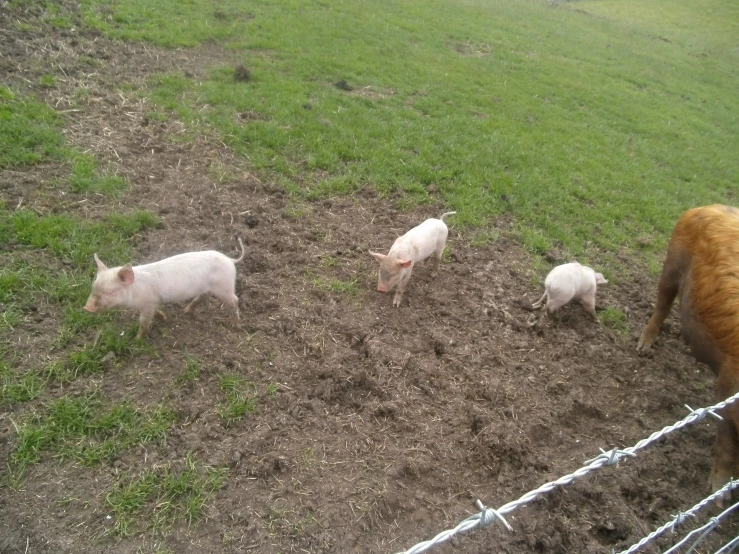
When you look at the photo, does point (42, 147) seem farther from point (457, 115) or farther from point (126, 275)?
point (457, 115)

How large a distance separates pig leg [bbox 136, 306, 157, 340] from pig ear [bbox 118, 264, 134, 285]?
0.36 m

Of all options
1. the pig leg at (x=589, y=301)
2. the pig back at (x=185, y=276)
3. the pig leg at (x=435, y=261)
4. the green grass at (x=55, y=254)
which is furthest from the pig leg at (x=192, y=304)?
the pig leg at (x=589, y=301)

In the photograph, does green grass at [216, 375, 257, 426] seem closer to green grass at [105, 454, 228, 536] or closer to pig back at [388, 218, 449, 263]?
green grass at [105, 454, 228, 536]

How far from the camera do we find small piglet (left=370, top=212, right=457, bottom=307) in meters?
5.41

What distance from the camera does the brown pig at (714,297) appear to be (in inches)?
165

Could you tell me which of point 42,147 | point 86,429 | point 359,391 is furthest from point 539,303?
point 42,147

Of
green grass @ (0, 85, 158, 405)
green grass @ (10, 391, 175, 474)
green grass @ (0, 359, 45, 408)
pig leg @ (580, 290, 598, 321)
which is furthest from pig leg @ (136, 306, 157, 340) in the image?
pig leg @ (580, 290, 598, 321)

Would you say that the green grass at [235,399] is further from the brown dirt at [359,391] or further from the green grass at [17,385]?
the green grass at [17,385]

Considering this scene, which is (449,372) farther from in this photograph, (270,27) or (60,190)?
(270,27)

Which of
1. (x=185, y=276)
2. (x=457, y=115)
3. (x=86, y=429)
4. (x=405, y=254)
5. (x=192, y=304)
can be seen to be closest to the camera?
(x=86, y=429)

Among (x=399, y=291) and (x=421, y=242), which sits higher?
(x=421, y=242)

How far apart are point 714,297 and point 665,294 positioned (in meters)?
1.07

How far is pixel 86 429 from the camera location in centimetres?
389

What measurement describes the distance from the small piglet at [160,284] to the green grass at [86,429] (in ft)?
2.55
